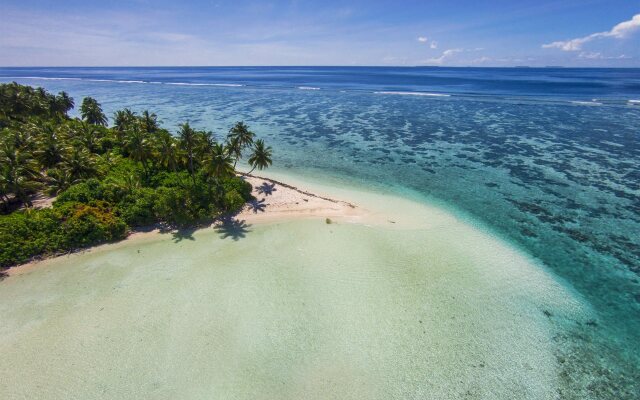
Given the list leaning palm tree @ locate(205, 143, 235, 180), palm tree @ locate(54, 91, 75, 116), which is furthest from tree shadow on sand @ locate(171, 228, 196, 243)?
palm tree @ locate(54, 91, 75, 116)

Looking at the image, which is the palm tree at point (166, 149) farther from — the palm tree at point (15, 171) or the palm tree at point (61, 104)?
the palm tree at point (61, 104)

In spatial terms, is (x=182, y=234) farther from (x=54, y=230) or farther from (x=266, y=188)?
(x=266, y=188)

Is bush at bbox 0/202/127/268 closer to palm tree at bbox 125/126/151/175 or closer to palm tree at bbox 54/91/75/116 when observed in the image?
palm tree at bbox 125/126/151/175

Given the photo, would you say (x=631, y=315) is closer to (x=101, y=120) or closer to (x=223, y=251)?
(x=223, y=251)

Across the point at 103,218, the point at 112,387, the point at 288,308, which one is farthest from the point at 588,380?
the point at 103,218

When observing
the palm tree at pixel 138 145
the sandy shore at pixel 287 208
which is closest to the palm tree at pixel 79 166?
the sandy shore at pixel 287 208

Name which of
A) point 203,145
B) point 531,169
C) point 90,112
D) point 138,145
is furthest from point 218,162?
point 531,169
